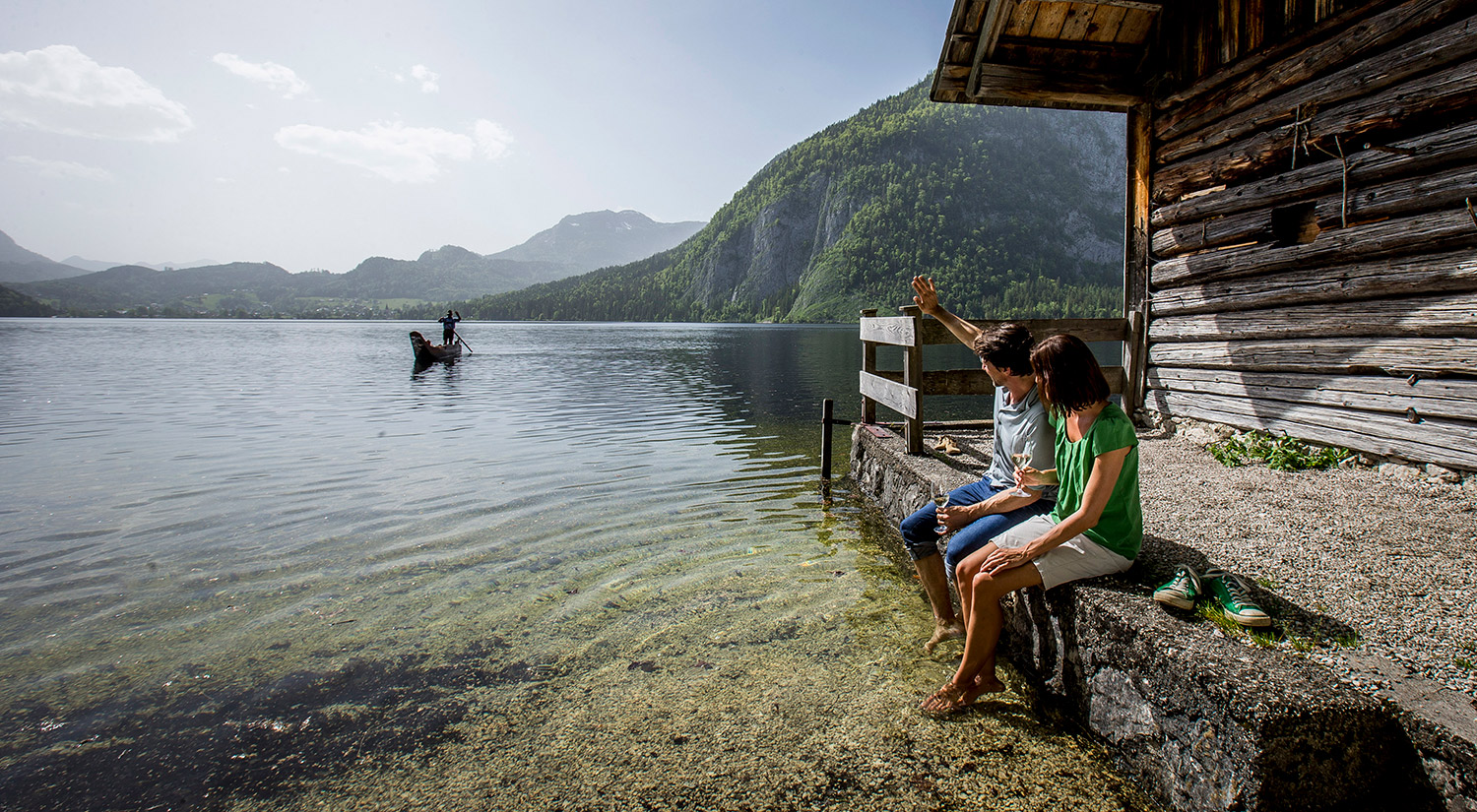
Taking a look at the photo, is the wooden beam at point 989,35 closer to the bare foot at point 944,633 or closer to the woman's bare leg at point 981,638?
the bare foot at point 944,633

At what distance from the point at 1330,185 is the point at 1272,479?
2824 millimetres

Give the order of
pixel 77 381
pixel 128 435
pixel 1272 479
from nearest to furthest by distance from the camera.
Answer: pixel 1272 479 < pixel 128 435 < pixel 77 381

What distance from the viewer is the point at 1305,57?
6.75 metres

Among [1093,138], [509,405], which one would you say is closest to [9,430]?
[509,405]

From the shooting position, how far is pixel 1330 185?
6.66 metres

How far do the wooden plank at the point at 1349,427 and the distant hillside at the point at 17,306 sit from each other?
9561 inches

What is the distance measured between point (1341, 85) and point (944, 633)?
20.0ft

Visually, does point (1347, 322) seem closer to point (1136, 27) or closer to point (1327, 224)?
point (1327, 224)

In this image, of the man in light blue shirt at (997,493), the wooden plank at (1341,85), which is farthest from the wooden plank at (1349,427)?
the man in light blue shirt at (997,493)

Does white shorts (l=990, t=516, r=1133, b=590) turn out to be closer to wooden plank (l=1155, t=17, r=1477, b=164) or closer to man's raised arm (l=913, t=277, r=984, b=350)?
man's raised arm (l=913, t=277, r=984, b=350)

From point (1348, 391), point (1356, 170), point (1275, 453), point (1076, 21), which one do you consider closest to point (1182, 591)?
point (1275, 453)

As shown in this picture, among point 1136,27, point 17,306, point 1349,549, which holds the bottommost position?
point 1349,549

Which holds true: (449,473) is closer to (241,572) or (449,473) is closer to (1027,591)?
(241,572)

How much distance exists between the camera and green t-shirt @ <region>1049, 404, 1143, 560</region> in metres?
3.32
